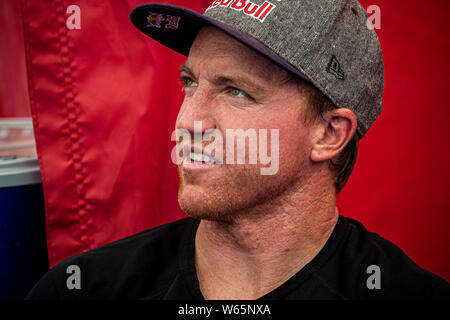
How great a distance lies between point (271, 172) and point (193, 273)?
0.32 meters

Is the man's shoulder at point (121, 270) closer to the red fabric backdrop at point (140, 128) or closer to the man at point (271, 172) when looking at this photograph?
the man at point (271, 172)

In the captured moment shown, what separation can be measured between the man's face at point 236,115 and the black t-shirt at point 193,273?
204mm

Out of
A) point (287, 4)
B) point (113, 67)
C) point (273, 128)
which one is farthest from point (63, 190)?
point (287, 4)

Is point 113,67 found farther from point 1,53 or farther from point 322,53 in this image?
point 1,53

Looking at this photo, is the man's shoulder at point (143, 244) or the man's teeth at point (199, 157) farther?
the man's shoulder at point (143, 244)

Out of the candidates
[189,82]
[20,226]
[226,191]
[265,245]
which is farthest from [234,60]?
[20,226]

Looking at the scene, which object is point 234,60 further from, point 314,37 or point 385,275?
point 385,275

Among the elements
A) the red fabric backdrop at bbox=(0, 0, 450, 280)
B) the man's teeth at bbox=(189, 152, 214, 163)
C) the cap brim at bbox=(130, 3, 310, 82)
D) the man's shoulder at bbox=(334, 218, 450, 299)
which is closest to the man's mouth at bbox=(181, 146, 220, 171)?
the man's teeth at bbox=(189, 152, 214, 163)

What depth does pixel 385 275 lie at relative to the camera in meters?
1.01

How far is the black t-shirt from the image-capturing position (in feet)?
3.24

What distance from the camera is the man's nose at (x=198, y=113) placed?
3.15 ft

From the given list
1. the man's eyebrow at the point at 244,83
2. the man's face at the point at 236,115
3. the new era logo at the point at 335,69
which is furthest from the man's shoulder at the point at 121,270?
the new era logo at the point at 335,69

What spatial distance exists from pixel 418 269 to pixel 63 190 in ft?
3.54

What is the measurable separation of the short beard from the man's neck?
1.6 inches
